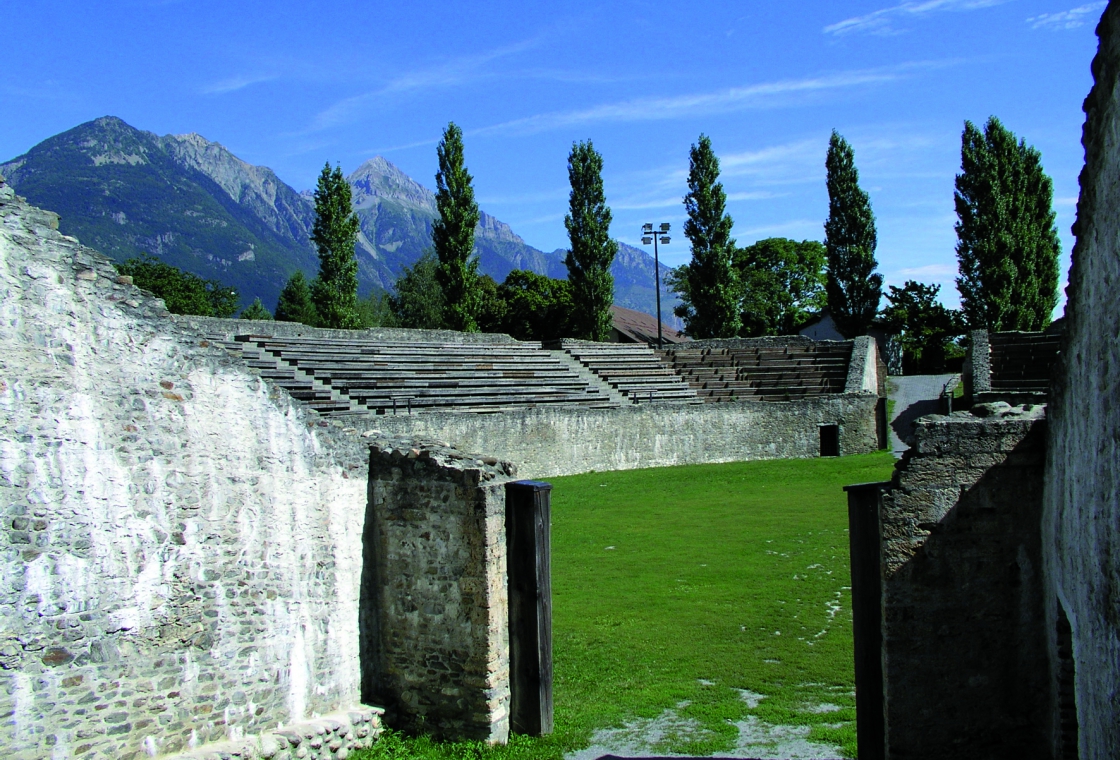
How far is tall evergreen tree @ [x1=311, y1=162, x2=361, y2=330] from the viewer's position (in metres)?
34.8

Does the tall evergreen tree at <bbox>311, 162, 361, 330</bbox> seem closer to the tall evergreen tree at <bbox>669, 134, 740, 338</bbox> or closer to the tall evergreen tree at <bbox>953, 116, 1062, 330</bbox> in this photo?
the tall evergreen tree at <bbox>669, 134, 740, 338</bbox>

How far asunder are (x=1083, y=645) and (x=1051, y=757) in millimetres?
2118

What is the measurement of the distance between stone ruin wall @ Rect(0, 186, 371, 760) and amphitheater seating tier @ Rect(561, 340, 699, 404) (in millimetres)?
19852

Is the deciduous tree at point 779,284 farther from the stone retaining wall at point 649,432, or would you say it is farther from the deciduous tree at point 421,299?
the stone retaining wall at point 649,432

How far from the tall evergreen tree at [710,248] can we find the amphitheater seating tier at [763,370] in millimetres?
8434

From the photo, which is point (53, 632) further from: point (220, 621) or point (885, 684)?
point (885, 684)

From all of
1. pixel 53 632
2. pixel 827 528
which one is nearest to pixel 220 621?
pixel 53 632

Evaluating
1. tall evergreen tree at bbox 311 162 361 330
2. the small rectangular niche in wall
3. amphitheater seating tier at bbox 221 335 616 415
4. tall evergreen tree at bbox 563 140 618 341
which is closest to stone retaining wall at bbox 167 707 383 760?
amphitheater seating tier at bbox 221 335 616 415

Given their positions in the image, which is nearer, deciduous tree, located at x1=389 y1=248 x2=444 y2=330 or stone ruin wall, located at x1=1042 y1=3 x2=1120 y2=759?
stone ruin wall, located at x1=1042 y1=3 x2=1120 y2=759

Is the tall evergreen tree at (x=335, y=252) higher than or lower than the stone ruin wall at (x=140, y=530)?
higher

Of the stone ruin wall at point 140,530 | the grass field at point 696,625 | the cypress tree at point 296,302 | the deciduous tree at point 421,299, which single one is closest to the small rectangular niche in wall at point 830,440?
the grass field at point 696,625

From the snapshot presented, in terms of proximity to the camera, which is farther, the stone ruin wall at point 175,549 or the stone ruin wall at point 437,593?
the stone ruin wall at point 437,593

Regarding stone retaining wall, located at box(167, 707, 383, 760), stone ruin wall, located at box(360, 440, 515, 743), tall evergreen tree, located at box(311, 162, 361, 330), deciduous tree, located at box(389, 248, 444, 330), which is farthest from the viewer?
deciduous tree, located at box(389, 248, 444, 330)

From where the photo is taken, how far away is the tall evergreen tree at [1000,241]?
3625 centimetres
